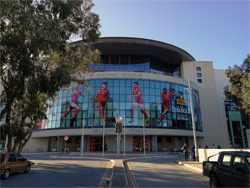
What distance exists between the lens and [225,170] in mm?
6734

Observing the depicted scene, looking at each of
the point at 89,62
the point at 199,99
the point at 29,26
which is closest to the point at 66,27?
the point at 29,26

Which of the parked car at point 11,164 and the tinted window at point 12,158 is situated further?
the tinted window at point 12,158

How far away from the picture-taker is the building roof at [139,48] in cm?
4222

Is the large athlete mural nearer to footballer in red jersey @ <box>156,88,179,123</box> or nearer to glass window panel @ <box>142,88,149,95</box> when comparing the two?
glass window panel @ <box>142,88,149,95</box>

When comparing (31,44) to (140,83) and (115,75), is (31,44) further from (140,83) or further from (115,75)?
(140,83)

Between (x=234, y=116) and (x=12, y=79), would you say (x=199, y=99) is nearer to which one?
(x=234, y=116)

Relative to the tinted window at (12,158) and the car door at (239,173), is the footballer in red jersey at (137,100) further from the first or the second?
the car door at (239,173)

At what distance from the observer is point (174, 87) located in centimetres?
4350

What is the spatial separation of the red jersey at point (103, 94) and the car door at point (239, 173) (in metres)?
34.0

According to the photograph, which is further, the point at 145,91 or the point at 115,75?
the point at 115,75

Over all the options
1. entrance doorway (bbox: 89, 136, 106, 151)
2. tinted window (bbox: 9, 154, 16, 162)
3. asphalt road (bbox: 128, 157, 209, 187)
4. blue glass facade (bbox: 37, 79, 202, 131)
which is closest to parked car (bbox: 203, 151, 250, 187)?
asphalt road (bbox: 128, 157, 209, 187)

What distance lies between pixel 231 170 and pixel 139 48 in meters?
40.5

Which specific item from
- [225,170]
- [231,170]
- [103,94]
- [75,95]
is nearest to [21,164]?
[225,170]

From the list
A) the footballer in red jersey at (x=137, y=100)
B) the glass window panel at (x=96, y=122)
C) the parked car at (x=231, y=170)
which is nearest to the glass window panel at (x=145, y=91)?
the footballer in red jersey at (x=137, y=100)
